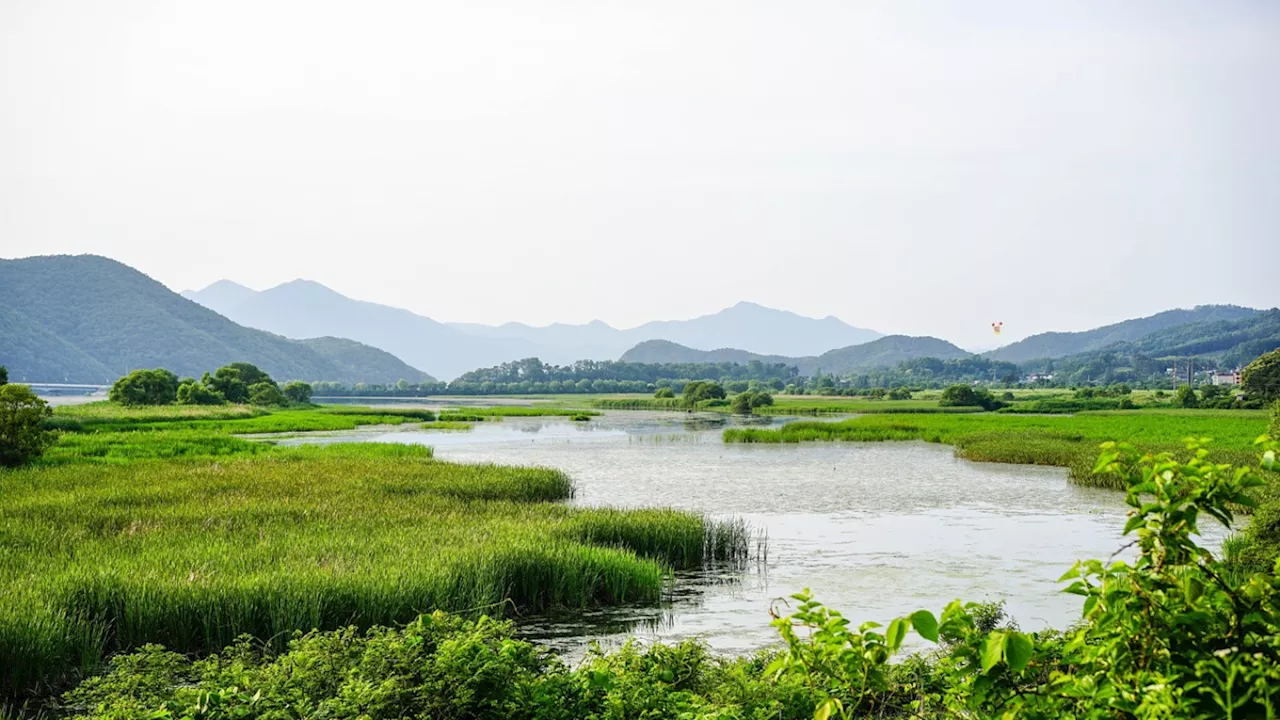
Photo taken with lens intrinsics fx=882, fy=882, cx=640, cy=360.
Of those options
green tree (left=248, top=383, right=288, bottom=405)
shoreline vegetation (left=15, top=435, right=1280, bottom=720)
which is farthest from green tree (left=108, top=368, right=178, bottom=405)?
shoreline vegetation (left=15, top=435, right=1280, bottom=720)

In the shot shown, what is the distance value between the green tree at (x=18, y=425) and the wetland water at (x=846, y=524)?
18157 millimetres

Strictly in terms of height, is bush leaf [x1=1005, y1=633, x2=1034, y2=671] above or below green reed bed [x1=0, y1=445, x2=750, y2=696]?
above

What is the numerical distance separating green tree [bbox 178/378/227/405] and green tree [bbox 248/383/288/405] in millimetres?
9545

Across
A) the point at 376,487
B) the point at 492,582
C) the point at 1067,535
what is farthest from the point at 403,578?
the point at 1067,535

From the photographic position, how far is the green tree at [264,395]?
103500mm

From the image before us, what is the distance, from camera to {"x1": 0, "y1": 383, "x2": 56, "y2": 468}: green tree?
30.3m

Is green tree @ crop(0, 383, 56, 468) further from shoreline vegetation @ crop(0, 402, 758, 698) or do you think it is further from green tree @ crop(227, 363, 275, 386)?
green tree @ crop(227, 363, 275, 386)

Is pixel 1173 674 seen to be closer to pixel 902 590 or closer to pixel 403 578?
pixel 403 578

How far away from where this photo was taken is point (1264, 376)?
9112 centimetres

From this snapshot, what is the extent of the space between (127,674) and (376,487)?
708 inches

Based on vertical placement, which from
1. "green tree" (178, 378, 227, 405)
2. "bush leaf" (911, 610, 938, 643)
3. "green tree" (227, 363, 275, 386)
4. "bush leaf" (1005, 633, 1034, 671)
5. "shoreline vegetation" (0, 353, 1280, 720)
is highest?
"green tree" (227, 363, 275, 386)

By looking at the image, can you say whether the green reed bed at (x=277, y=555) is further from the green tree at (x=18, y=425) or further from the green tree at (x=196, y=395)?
the green tree at (x=196, y=395)

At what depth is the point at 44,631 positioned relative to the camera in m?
10.2

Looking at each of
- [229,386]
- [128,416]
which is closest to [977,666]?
[128,416]
